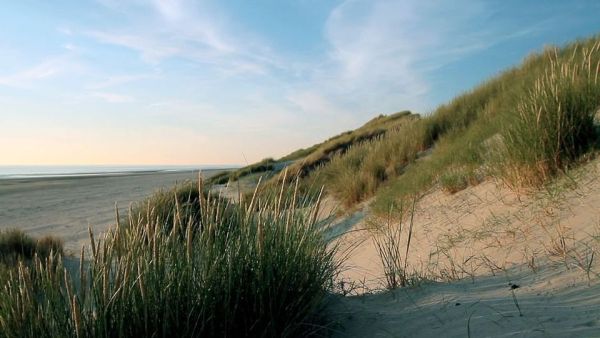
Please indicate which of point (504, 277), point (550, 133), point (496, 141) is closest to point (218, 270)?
point (504, 277)

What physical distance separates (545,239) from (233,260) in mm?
2762

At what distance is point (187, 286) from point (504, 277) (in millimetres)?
2316

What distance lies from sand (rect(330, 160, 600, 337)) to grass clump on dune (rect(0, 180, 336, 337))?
1.25ft

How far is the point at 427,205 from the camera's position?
7.10 metres

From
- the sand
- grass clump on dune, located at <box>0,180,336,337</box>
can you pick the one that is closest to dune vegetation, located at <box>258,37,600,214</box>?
the sand

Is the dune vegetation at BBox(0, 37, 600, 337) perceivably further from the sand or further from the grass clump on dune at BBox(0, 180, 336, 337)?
the sand

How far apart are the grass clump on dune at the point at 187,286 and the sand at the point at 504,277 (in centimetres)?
38

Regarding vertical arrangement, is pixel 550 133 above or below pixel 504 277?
above

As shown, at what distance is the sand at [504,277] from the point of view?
2619 millimetres

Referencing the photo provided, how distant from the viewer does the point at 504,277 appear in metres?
3.54

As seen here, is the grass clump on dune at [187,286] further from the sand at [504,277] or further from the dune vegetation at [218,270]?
the sand at [504,277]

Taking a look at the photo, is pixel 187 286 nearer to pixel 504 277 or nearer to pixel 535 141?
pixel 504 277

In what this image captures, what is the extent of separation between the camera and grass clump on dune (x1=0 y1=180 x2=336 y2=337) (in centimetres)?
230

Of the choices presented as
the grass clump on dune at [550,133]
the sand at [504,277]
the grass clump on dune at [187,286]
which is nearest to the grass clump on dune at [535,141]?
the grass clump on dune at [550,133]
